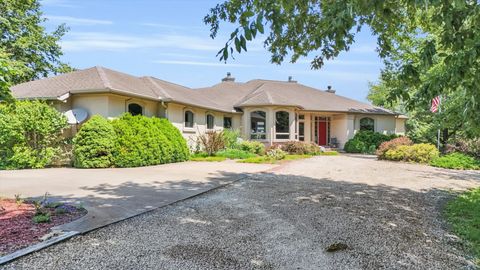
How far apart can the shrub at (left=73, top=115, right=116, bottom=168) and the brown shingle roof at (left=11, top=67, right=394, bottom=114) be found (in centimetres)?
163

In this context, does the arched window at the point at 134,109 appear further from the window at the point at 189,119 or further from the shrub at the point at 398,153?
the shrub at the point at 398,153

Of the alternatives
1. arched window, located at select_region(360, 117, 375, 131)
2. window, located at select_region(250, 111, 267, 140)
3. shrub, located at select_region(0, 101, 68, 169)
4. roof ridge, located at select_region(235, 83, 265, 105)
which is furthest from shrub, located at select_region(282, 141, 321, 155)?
shrub, located at select_region(0, 101, 68, 169)

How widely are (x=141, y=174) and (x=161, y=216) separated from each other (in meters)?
5.64

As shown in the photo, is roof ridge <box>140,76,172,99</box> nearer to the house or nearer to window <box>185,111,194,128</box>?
the house

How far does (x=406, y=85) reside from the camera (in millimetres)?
4770

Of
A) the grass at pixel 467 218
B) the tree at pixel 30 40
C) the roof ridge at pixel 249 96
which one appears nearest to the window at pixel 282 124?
the roof ridge at pixel 249 96

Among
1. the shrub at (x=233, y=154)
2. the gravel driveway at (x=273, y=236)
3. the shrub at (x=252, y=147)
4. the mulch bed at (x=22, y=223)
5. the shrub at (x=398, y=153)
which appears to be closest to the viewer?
the gravel driveway at (x=273, y=236)

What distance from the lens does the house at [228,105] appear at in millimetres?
14297

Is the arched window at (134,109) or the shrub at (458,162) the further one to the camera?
the arched window at (134,109)

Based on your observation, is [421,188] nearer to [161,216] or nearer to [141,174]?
[161,216]

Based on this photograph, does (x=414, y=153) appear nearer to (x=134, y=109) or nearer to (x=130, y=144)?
(x=130, y=144)

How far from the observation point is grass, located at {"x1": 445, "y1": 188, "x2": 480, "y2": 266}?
4.59 metres

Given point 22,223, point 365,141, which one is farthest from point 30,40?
point 365,141

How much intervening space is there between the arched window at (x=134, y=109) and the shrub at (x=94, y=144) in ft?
8.57
